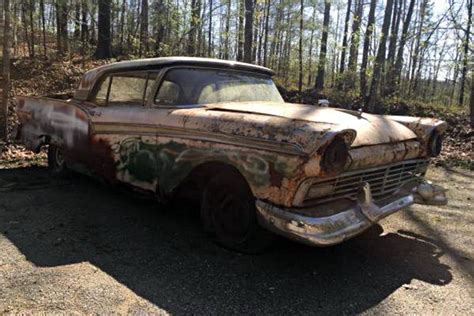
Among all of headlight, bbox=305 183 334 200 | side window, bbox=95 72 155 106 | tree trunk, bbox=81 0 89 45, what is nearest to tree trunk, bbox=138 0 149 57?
tree trunk, bbox=81 0 89 45

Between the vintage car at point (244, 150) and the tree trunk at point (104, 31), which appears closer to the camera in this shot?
the vintage car at point (244, 150)

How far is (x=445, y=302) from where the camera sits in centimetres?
300

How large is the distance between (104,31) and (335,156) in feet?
48.2

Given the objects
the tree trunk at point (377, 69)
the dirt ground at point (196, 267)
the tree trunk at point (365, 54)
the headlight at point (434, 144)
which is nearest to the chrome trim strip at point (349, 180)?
the headlight at point (434, 144)

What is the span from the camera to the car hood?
11.0ft

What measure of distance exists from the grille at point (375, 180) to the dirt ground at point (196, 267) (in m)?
0.60

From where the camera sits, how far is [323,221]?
301 cm

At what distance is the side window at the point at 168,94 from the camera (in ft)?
13.6

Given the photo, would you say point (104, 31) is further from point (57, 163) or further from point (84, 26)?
point (57, 163)

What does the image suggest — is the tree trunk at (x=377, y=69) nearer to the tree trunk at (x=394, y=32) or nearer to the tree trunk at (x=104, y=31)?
the tree trunk at (x=394, y=32)

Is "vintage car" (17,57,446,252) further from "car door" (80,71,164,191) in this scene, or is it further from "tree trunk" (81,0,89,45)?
"tree trunk" (81,0,89,45)

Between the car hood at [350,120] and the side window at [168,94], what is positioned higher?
the side window at [168,94]

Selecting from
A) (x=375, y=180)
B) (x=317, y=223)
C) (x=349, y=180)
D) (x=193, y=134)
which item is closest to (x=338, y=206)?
(x=349, y=180)

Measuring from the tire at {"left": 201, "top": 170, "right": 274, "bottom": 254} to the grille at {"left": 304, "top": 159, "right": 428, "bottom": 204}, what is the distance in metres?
0.54
